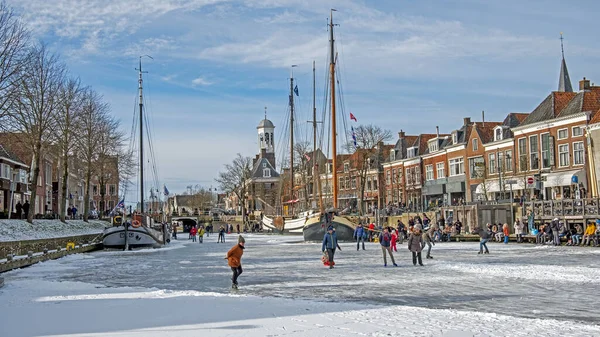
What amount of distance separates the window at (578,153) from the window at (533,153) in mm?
4729

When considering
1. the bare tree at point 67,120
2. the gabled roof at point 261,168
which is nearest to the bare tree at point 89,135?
the bare tree at point 67,120

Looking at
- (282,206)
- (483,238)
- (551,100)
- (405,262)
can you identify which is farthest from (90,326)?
(282,206)

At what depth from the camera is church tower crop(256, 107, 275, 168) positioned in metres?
152

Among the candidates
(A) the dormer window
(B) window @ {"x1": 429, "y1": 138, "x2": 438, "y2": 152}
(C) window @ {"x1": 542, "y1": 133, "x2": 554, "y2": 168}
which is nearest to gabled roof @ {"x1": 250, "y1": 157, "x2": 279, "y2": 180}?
(B) window @ {"x1": 429, "y1": 138, "x2": 438, "y2": 152}

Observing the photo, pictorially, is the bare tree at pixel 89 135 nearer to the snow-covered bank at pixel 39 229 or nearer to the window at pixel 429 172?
the snow-covered bank at pixel 39 229

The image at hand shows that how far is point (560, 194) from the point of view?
52750mm

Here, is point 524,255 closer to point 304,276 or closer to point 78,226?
point 304,276

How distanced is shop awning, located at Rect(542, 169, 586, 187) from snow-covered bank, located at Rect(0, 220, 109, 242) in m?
36.7

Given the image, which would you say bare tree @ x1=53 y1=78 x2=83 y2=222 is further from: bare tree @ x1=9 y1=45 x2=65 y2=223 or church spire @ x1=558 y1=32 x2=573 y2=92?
church spire @ x1=558 y1=32 x2=573 y2=92

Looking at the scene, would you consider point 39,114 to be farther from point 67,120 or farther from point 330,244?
point 330,244

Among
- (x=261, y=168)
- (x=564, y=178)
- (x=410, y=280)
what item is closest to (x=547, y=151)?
(x=564, y=178)

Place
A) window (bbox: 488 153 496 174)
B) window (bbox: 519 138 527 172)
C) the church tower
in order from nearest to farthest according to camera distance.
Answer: window (bbox: 519 138 527 172) → window (bbox: 488 153 496 174) → the church tower

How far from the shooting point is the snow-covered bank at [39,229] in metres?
35.8

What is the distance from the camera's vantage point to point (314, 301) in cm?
1546
